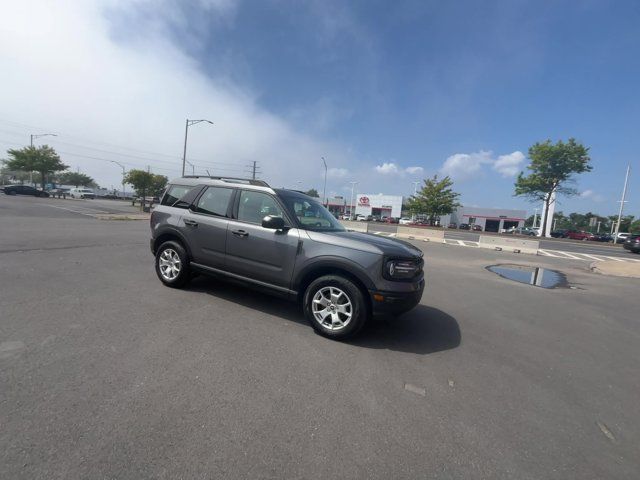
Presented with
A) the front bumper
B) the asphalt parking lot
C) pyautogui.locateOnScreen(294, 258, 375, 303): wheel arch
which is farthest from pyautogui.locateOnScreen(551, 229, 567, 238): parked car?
pyautogui.locateOnScreen(294, 258, 375, 303): wheel arch

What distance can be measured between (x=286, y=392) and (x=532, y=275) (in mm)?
10686

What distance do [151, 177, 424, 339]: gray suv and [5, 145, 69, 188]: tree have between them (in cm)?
5228

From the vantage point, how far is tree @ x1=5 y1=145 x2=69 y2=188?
42.7 metres

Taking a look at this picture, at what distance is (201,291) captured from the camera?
17.9 ft

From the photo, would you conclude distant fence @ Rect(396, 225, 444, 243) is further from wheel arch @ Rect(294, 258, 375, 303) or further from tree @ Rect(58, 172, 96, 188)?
tree @ Rect(58, 172, 96, 188)

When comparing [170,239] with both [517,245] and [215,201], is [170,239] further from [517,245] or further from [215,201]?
[517,245]

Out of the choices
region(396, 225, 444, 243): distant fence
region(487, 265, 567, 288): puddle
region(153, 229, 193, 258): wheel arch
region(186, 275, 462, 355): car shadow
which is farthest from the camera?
region(396, 225, 444, 243): distant fence

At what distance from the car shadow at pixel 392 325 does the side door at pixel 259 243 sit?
591mm

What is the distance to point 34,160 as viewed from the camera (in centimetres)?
4297

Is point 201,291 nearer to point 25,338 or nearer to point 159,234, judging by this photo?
point 159,234

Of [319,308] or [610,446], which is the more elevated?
[319,308]

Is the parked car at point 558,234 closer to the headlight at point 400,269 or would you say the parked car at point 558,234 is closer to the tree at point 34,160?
the headlight at point 400,269

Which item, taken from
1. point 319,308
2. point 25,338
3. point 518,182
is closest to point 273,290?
point 319,308

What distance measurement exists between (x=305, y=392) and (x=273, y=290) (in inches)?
69.8
